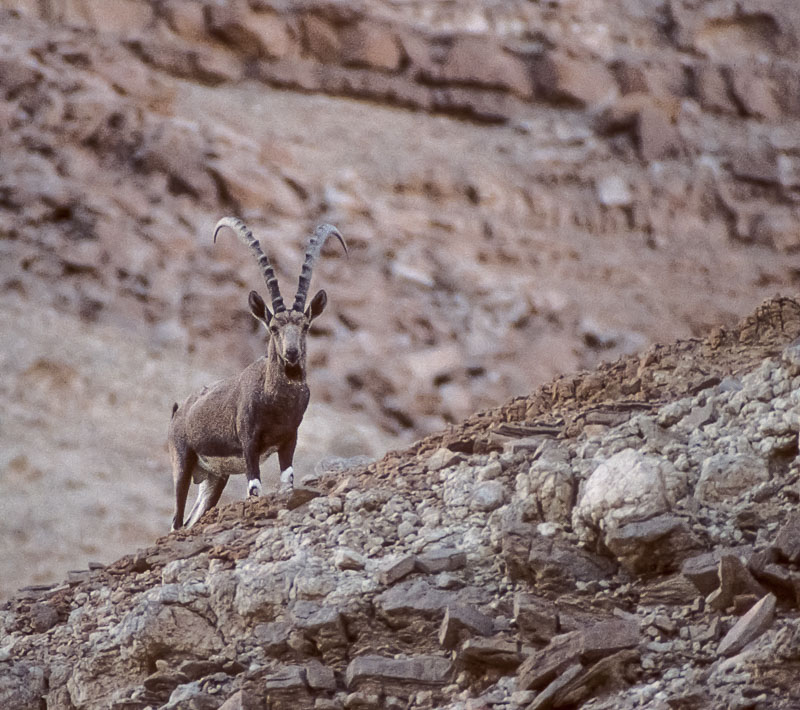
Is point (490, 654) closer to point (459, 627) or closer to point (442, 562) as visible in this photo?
point (459, 627)

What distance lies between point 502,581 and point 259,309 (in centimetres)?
281

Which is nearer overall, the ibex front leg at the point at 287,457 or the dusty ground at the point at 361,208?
the ibex front leg at the point at 287,457

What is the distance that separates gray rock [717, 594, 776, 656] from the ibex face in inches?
135

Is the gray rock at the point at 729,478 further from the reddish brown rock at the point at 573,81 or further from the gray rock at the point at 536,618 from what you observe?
the reddish brown rock at the point at 573,81

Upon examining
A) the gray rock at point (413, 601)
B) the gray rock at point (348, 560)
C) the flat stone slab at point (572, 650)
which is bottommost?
the flat stone slab at point (572, 650)

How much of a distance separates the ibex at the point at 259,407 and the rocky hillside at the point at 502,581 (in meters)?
0.49

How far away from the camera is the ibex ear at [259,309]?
8141 mm

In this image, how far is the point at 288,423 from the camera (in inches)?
323

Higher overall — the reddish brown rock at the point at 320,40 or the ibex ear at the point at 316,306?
the reddish brown rock at the point at 320,40

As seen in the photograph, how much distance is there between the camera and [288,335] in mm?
7902

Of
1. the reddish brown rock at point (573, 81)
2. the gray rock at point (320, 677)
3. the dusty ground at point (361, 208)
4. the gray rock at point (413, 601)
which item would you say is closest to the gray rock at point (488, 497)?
the gray rock at point (413, 601)

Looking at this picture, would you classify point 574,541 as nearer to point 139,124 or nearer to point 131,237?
point 131,237

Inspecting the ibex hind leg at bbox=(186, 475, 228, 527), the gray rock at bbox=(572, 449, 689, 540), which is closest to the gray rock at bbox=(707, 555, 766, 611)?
the gray rock at bbox=(572, 449, 689, 540)

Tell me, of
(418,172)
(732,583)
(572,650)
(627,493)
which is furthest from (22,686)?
(418,172)
